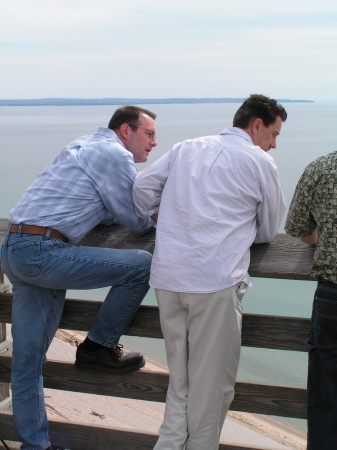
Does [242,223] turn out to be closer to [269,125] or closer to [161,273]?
[161,273]

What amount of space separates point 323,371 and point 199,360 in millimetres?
477

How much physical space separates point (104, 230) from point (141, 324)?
47cm

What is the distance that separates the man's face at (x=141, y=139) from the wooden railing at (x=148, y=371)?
0.43m

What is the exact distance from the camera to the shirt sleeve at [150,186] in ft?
8.34

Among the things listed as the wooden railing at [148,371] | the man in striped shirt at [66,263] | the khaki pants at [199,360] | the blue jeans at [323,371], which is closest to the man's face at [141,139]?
the man in striped shirt at [66,263]

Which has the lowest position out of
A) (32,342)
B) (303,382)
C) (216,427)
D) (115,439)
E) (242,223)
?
(303,382)

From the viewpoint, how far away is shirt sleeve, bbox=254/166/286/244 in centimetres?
239

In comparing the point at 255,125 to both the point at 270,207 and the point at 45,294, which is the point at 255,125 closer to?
the point at 270,207

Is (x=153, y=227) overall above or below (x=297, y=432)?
above

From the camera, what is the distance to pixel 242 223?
7.68ft

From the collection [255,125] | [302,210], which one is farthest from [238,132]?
[302,210]

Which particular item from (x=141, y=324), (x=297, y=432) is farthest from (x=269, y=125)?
(x=297, y=432)

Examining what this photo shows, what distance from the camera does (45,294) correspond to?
266 centimetres

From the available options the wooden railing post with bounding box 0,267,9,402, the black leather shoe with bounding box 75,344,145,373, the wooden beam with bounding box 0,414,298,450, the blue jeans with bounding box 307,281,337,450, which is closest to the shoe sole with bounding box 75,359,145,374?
the black leather shoe with bounding box 75,344,145,373
